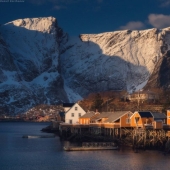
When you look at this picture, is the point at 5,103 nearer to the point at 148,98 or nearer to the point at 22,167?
A: the point at 148,98

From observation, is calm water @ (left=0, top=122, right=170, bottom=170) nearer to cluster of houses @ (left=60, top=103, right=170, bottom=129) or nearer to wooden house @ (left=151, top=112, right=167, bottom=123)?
cluster of houses @ (left=60, top=103, right=170, bottom=129)

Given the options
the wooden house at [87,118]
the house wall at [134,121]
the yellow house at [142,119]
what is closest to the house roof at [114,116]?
the house wall at [134,121]

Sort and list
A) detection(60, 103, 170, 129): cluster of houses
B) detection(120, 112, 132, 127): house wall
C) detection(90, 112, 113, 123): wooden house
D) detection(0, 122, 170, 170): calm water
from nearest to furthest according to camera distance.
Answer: detection(0, 122, 170, 170): calm water
detection(60, 103, 170, 129): cluster of houses
detection(120, 112, 132, 127): house wall
detection(90, 112, 113, 123): wooden house

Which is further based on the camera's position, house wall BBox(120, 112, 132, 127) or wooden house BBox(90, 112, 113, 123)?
wooden house BBox(90, 112, 113, 123)

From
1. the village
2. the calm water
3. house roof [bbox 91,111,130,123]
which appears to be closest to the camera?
the calm water

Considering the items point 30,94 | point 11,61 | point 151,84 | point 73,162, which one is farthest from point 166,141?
point 11,61

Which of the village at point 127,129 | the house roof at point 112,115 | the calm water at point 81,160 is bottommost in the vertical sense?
the calm water at point 81,160

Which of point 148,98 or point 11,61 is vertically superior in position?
point 11,61

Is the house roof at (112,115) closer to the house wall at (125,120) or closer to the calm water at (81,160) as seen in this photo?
the house wall at (125,120)

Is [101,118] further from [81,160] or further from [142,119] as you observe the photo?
[81,160]

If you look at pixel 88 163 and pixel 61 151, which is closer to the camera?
pixel 88 163

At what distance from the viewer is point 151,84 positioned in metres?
162

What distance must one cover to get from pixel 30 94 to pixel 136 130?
14086 centimetres

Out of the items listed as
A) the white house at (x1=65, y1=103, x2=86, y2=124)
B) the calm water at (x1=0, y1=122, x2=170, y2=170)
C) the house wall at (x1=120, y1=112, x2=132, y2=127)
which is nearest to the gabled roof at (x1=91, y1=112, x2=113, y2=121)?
the house wall at (x1=120, y1=112, x2=132, y2=127)
